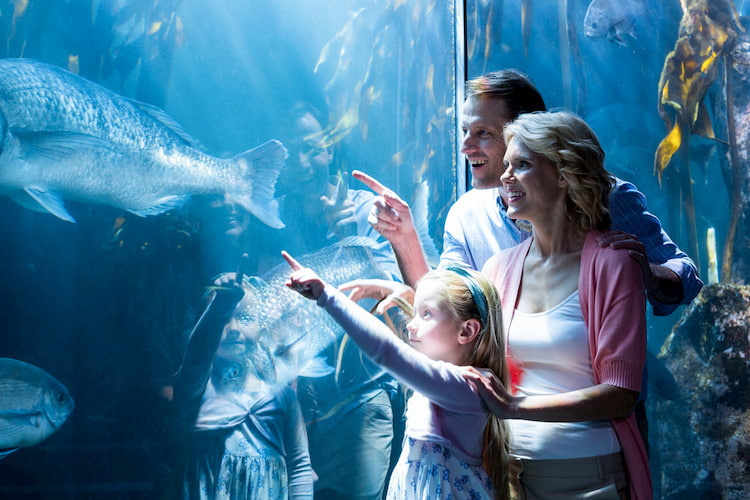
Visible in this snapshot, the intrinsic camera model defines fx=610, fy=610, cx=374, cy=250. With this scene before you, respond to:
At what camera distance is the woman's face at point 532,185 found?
1749mm

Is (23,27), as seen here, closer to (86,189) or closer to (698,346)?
(86,189)

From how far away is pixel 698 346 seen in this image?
11.8ft

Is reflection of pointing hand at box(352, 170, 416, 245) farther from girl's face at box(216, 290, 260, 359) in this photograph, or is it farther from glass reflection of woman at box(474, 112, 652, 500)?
girl's face at box(216, 290, 260, 359)

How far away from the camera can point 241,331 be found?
8.30 ft

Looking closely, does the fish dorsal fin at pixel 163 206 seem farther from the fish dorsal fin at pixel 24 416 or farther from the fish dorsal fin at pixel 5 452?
the fish dorsal fin at pixel 5 452

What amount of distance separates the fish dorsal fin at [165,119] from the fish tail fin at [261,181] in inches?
8.0

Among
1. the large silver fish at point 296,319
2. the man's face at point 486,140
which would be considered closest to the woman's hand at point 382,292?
the man's face at point 486,140

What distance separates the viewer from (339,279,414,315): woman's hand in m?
1.91

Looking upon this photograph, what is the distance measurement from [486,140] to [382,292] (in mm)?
665

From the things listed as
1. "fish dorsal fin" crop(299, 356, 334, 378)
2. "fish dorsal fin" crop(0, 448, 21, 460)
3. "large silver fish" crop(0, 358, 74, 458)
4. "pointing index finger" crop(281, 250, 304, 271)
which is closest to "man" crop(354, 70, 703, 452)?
"pointing index finger" crop(281, 250, 304, 271)

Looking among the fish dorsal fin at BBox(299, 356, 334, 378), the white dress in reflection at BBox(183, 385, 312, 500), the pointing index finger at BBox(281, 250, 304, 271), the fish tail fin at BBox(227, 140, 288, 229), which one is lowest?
the white dress in reflection at BBox(183, 385, 312, 500)

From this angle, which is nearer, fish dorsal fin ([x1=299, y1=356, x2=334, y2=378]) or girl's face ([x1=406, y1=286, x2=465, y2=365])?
girl's face ([x1=406, y1=286, x2=465, y2=365])

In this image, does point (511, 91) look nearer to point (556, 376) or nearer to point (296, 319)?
point (556, 376)

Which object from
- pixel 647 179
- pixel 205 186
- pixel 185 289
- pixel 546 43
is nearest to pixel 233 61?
pixel 205 186
